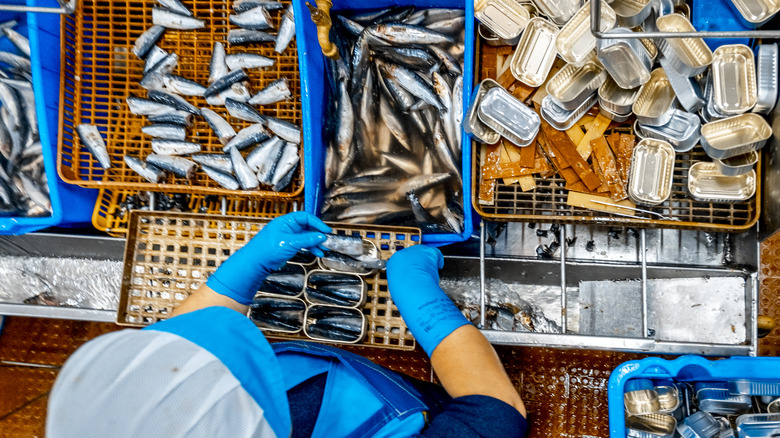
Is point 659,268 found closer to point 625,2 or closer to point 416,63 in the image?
point 625,2

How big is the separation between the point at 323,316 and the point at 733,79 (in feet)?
6.61

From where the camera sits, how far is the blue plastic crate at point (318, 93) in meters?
2.14

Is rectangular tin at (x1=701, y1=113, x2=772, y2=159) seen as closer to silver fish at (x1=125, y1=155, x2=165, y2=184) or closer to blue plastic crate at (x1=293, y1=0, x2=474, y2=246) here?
blue plastic crate at (x1=293, y1=0, x2=474, y2=246)

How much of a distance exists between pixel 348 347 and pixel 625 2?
2197mm

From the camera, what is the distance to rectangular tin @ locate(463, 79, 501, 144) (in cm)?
212

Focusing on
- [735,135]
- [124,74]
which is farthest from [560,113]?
[124,74]

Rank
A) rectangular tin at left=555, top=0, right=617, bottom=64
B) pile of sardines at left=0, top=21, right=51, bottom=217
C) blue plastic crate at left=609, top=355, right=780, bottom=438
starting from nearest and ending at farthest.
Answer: blue plastic crate at left=609, top=355, right=780, bottom=438 → rectangular tin at left=555, top=0, right=617, bottom=64 → pile of sardines at left=0, top=21, right=51, bottom=217

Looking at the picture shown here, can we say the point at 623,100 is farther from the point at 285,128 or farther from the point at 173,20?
the point at 173,20

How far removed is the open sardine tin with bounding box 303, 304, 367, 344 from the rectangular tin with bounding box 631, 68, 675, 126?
1.49m

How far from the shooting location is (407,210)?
2422 mm

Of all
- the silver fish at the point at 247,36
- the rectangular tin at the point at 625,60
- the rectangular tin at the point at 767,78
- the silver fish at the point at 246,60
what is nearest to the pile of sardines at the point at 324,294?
the silver fish at the point at 246,60

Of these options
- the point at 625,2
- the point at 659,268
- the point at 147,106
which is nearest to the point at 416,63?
the point at 625,2

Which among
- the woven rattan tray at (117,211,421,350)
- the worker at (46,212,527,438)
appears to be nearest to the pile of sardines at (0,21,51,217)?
the woven rattan tray at (117,211,421,350)

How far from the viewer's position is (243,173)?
7.86ft
